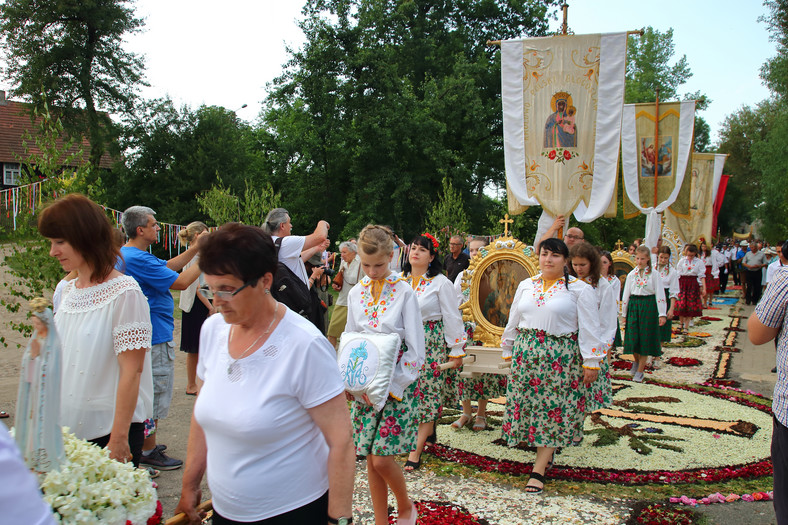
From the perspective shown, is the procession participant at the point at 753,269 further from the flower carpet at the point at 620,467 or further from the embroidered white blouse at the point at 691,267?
the flower carpet at the point at 620,467

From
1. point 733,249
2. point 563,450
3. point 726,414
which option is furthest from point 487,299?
point 733,249

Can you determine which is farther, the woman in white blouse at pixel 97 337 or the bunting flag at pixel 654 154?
the bunting flag at pixel 654 154

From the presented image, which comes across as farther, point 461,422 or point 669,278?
point 669,278

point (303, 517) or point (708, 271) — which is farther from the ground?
point (708, 271)

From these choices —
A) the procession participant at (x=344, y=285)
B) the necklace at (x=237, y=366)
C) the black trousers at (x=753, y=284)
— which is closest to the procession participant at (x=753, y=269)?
the black trousers at (x=753, y=284)

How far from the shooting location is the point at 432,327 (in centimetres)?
583

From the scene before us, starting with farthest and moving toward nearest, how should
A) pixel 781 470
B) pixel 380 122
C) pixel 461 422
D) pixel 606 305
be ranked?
pixel 380 122, pixel 606 305, pixel 461 422, pixel 781 470

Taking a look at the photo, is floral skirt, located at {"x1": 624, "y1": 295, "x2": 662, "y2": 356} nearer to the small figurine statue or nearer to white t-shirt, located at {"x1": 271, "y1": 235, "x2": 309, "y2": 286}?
white t-shirt, located at {"x1": 271, "y1": 235, "x2": 309, "y2": 286}

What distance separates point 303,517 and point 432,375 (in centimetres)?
351

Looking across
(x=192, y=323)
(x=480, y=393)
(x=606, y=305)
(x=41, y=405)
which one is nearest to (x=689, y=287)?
(x=606, y=305)

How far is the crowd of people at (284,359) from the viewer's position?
7.09ft

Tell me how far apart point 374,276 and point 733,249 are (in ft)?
115

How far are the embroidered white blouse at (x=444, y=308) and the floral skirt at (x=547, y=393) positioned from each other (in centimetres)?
58

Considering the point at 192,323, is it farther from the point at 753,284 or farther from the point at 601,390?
the point at 753,284
